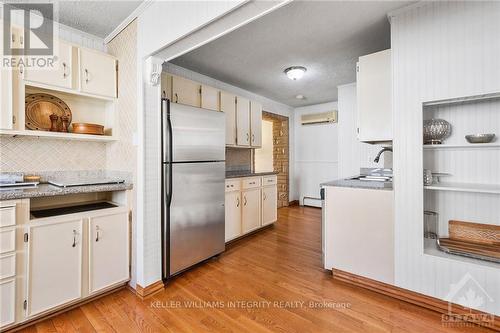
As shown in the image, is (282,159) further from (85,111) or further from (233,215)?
(85,111)

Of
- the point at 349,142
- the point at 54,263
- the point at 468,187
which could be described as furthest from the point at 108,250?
the point at 349,142

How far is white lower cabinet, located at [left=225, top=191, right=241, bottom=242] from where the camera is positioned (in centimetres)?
307

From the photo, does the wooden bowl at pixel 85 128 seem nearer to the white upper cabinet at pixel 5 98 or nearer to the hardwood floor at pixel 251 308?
the white upper cabinet at pixel 5 98

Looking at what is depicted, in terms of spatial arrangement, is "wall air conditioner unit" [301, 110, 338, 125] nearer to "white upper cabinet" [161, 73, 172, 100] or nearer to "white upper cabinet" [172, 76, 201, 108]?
"white upper cabinet" [172, 76, 201, 108]

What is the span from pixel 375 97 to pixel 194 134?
1.82 m

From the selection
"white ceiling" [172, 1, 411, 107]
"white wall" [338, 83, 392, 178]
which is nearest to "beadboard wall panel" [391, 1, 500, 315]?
"white ceiling" [172, 1, 411, 107]

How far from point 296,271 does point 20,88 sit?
294 centimetres

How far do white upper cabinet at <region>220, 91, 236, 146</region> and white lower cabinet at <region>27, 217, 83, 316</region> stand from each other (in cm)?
213

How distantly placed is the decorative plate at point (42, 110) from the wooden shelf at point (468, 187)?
3.33 m

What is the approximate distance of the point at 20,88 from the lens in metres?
1.83

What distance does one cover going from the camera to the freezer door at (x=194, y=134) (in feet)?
7.18

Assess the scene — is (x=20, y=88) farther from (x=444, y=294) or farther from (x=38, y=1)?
(x=444, y=294)

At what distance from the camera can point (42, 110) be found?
2.12 m

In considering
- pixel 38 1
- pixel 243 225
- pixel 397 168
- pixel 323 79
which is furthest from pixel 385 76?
pixel 38 1
